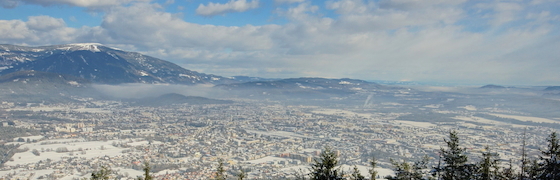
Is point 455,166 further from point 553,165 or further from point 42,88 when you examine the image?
point 42,88

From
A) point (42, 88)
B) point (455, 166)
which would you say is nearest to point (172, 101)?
point (42, 88)

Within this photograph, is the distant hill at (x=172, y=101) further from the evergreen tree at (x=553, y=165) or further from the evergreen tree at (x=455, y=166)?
the evergreen tree at (x=553, y=165)

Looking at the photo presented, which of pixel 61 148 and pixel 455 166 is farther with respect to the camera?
pixel 61 148

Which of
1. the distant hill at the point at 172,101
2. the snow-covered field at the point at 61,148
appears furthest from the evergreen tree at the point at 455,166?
the distant hill at the point at 172,101

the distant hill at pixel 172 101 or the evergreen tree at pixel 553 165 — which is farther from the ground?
the evergreen tree at pixel 553 165

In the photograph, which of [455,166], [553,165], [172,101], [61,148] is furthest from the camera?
[172,101]

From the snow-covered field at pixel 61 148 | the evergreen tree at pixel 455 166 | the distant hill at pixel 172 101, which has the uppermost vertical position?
the evergreen tree at pixel 455 166

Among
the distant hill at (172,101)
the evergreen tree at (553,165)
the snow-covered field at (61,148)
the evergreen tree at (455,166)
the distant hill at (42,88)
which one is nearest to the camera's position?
the evergreen tree at (553,165)

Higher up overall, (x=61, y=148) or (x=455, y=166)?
(x=455, y=166)

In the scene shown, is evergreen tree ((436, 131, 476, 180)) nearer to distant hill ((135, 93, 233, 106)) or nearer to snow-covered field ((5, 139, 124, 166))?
snow-covered field ((5, 139, 124, 166))

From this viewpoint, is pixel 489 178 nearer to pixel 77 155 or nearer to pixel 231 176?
pixel 231 176

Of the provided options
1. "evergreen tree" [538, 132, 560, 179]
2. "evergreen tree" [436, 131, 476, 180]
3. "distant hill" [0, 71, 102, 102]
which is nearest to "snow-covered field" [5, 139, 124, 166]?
"evergreen tree" [436, 131, 476, 180]

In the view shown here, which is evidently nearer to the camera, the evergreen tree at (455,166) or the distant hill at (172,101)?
the evergreen tree at (455,166)
